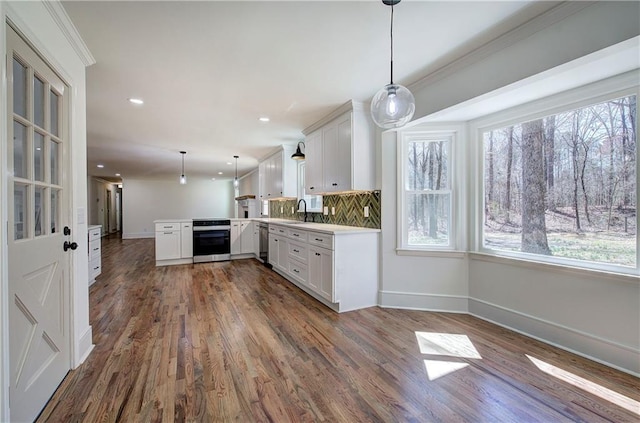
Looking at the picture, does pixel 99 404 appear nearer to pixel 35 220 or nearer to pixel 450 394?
pixel 35 220

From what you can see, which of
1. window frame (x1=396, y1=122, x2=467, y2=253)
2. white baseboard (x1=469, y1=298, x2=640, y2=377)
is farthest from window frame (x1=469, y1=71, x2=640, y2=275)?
white baseboard (x1=469, y1=298, x2=640, y2=377)

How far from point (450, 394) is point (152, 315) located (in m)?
2.95

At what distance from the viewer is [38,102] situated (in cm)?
167

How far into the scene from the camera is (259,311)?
3168 millimetres

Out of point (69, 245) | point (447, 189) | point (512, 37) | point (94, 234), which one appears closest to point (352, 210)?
point (447, 189)

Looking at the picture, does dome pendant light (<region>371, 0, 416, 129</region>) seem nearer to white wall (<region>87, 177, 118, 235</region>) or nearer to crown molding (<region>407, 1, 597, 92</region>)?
crown molding (<region>407, 1, 597, 92</region>)

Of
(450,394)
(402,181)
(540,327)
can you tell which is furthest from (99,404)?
(540,327)

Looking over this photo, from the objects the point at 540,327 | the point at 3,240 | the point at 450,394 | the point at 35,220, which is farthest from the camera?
the point at 540,327

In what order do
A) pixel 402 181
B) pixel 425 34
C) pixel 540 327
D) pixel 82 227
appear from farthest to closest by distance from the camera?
pixel 402 181, pixel 540 327, pixel 82 227, pixel 425 34

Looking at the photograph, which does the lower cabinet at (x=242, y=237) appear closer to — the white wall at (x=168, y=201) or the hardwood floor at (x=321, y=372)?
the hardwood floor at (x=321, y=372)

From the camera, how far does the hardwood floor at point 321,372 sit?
5.26 feet

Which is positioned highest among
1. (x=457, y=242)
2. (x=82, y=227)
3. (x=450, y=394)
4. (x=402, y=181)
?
(x=402, y=181)

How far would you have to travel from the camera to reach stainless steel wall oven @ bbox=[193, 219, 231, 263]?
5926 mm

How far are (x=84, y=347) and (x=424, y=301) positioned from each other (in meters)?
3.21
